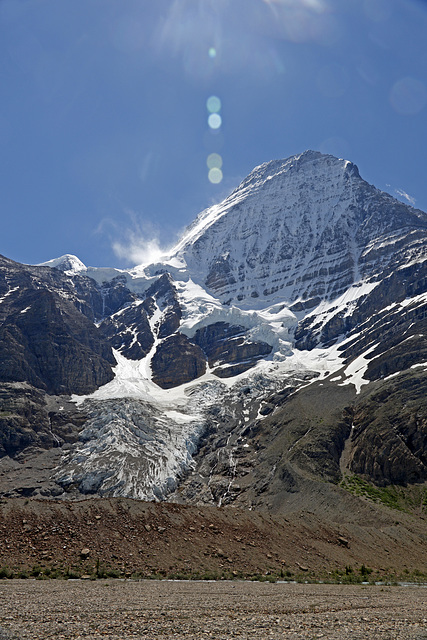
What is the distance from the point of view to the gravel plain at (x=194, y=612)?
13.7 meters

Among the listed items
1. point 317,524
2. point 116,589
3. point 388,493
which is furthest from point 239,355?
point 116,589

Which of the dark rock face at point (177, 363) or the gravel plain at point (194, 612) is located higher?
the dark rock face at point (177, 363)

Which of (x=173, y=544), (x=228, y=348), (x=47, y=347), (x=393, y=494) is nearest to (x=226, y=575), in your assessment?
(x=173, y=544)

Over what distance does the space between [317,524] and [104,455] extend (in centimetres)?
5962

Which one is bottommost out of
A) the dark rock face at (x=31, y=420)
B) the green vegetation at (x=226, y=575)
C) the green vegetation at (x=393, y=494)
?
the green vegetation at (x=393, y=494)

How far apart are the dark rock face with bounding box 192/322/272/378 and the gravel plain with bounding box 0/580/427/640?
133796 millimetres

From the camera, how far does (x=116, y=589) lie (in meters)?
22.2

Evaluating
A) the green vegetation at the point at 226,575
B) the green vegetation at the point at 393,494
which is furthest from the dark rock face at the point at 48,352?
the green vegetation at the point at 226,575

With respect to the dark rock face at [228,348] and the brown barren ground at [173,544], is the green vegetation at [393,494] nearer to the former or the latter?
the brown barren ground at [173,544]

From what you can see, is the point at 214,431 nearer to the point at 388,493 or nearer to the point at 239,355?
the point at 388,493

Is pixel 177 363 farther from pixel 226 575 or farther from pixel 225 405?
pixel 226 575

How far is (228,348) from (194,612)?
6228 inches

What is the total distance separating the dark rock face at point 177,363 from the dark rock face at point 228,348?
233 inches

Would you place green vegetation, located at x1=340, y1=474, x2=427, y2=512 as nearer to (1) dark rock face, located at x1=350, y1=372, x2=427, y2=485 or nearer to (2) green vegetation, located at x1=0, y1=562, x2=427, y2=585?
(1) dark rock face, located at x1=350, y1=372, x2=427, y2=485
